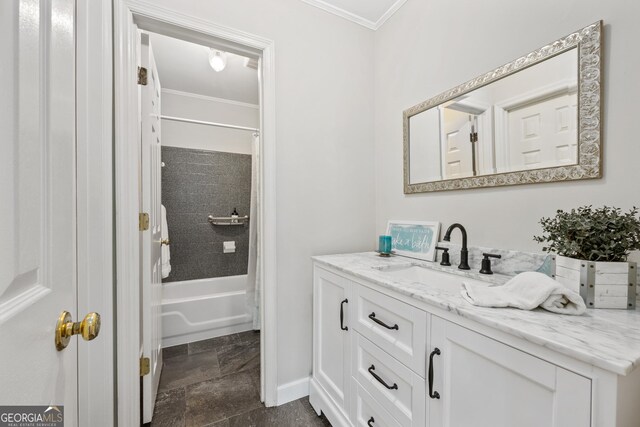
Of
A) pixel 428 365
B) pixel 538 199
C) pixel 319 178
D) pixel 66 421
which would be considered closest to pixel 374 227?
pixel 319 178

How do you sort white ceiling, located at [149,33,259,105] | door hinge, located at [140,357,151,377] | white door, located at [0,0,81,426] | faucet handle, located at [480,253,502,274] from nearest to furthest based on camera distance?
1. white door, located at [0,0,81,426]
2. faucet handle, located at [480,253,502,274]
3. door hinge, located at [140,357,151,377]
4. white ceiling, located at [149,33,259,105]

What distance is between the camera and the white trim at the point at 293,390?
1.63m

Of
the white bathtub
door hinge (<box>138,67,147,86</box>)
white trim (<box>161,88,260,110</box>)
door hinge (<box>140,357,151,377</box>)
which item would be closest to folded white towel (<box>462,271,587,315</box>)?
door hinge (<box>140,357,151,377</box>)

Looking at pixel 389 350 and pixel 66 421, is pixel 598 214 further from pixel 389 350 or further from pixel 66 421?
pixel 66 421

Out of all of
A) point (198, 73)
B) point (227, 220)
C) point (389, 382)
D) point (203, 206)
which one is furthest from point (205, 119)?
point (389, 382)

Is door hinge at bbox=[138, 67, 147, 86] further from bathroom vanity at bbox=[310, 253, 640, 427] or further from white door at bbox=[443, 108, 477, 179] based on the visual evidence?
white door at bbox=[443, 108, 477, 179]

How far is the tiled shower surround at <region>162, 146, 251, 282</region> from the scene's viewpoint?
2.88m

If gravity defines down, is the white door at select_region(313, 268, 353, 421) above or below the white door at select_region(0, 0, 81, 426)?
below

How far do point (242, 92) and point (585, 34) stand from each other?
112 inches

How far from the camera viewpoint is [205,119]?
3162mm

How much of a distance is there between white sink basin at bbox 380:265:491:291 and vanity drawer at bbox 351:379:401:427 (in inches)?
20.8

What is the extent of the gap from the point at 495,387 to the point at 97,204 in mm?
1570

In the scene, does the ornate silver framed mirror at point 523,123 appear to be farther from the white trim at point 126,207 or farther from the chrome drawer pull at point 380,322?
the white trim at point 126,207

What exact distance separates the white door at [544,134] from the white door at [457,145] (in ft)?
0.66
